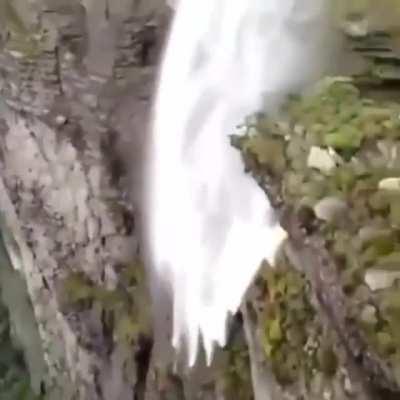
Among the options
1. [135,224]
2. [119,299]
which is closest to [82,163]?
[135,224]

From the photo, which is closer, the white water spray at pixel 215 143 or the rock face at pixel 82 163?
the white water spray at pixel 215 143

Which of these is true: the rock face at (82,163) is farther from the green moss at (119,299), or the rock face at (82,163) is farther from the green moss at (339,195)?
the green moss at (339,195)

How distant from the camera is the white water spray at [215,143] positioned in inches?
54.6

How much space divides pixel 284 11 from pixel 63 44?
503mm

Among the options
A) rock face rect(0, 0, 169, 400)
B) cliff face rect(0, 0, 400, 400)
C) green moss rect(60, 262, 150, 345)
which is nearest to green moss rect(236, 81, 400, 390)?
cliff face rect(0, 0, 400, 400)

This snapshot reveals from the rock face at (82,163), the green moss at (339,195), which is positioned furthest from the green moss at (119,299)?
the green moss at (339,195)

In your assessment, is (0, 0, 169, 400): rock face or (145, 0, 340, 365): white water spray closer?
(145, 0, 340, 365): white water spray

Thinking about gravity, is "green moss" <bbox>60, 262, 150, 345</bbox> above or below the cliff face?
below

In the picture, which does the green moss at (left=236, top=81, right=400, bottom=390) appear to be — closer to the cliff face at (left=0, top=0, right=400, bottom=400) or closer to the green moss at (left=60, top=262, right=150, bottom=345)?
the cliff face at (left=0, top=0, right=400, bottom=400)

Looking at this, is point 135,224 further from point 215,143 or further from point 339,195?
point 339,195

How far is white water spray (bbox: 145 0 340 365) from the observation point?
139cm

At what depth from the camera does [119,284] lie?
183 centimetres

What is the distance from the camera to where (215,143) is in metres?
1.51

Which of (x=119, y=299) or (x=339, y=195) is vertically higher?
(x=339, y=195)
